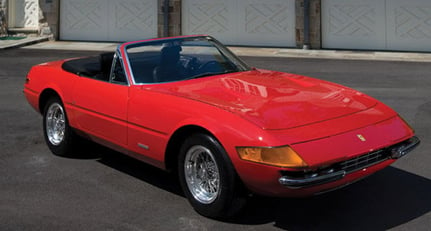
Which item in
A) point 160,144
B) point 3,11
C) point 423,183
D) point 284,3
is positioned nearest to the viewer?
point 160,144

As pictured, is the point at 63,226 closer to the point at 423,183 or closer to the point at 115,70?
the point at 115,70

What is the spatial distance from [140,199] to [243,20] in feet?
Result: 50.7

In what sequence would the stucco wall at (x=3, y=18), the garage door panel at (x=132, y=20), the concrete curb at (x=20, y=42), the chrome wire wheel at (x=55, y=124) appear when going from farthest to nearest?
the stucco wall at (x=3, y=18) → the garage door panel at (x=132, y=20) → the concrete curb at (x=20, y=42) → the chrome wire wheel at (x=55, y=124)

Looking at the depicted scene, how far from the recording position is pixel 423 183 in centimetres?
533

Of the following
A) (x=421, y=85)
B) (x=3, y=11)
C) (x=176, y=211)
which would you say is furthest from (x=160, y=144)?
(x=3, y=11)

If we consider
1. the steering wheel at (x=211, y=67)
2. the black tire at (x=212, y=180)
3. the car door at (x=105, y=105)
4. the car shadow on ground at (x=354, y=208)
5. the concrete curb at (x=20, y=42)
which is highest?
the concrete curb at (x=20, y=42)

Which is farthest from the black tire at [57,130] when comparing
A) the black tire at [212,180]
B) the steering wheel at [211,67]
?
the black tire at [212,180]

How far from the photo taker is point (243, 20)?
19.8 m

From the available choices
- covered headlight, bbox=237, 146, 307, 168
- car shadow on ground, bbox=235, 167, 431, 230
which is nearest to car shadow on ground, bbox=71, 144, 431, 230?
car shadow on ground, bbox=235, 167, 431, 230

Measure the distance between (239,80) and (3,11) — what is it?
60.9 ft

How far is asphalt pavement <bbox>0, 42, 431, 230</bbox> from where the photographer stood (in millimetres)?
4395

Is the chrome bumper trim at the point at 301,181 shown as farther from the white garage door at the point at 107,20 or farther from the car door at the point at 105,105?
the white garage door at the point at 107,20

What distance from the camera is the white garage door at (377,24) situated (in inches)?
712

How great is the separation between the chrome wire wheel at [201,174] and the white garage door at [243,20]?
1523 centimetres
